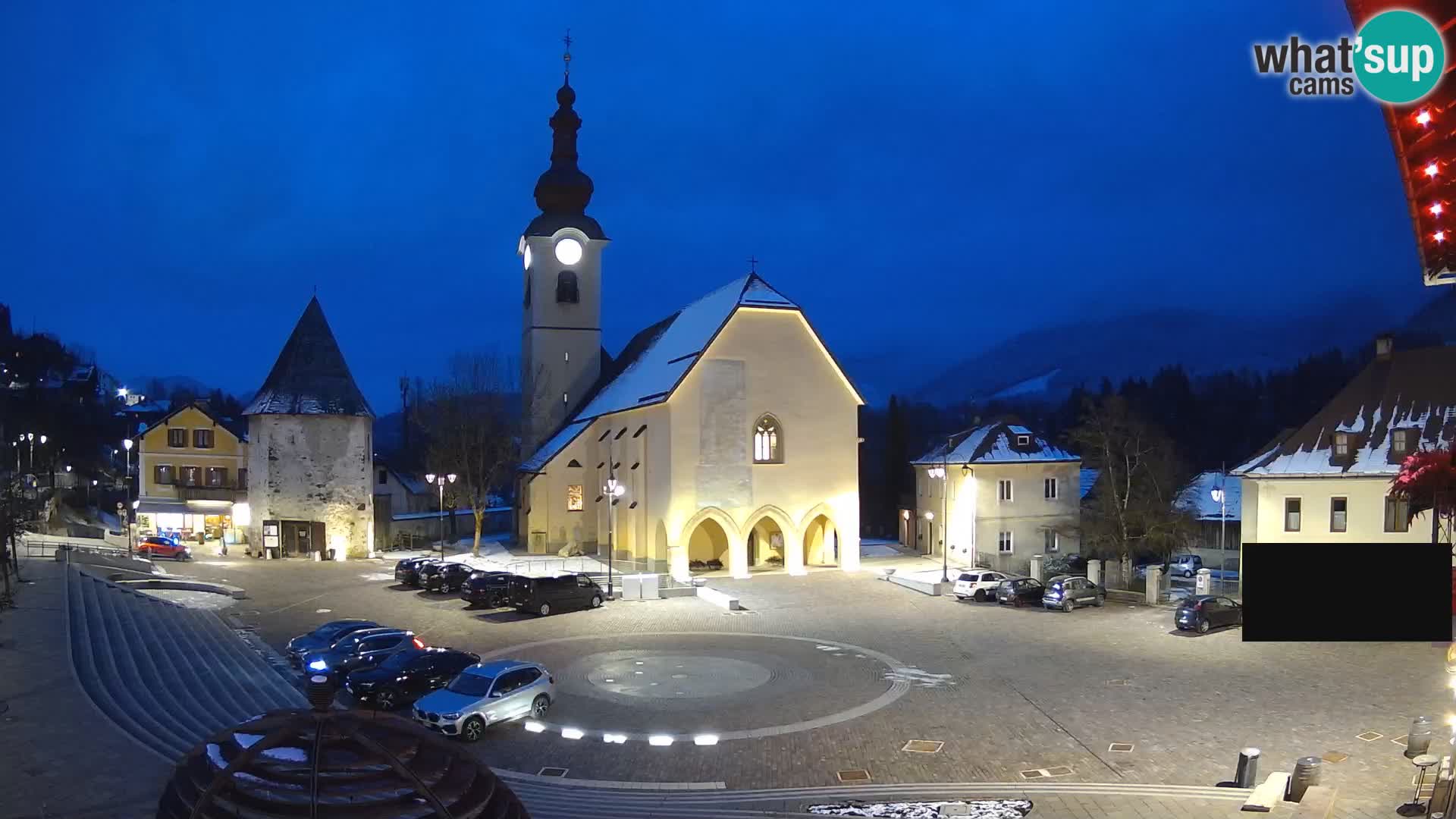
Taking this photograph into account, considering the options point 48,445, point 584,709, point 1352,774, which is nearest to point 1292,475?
point 1352,774

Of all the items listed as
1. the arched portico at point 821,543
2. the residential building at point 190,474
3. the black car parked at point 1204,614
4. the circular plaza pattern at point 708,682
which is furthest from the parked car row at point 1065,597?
the residential building at point 190,474

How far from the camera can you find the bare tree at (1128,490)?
36.7 meters

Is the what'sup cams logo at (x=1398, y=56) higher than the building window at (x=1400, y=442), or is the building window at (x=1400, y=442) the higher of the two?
the what'sup cams logo at (x=1398, y=56)

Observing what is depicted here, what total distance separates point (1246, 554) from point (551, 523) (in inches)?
1639

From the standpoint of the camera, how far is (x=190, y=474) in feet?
177

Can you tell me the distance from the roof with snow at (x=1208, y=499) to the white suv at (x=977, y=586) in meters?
18.1

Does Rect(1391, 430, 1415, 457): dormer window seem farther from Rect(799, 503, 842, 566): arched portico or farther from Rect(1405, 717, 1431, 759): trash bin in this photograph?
Rect(799, 503, 842, 566): arched portico

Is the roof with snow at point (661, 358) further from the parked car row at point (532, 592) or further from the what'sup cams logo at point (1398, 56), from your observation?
the what'sup cams logo at point (1398, 56)

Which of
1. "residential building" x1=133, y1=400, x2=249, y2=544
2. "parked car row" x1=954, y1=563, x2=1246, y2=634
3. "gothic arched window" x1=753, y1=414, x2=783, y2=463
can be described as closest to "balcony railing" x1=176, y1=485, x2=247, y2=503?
"residential building" x1=133, y1=400, x2=249, y2=544

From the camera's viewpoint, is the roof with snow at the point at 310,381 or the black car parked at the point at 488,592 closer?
the black car parked at the point at 488,592

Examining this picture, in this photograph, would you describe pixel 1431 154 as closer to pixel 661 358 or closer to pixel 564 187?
pixel 661 358

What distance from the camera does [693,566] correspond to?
41281 millimetres

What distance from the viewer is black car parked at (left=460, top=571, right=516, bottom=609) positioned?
3023cm
